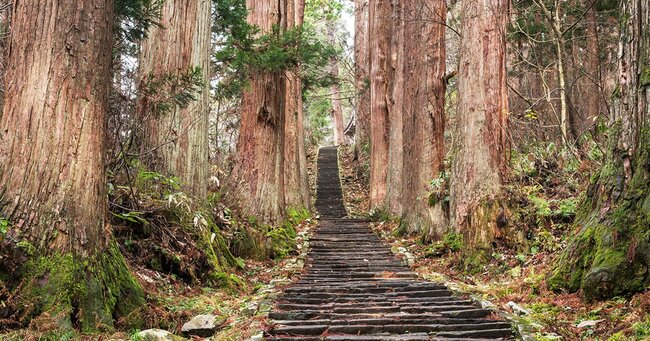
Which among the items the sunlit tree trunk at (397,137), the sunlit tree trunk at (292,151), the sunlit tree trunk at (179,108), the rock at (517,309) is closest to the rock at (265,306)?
the rock at (517,309)

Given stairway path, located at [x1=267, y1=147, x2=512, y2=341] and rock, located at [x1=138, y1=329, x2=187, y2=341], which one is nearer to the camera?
rock, located at [x1=138, y1=329, x2=187, y2=341]

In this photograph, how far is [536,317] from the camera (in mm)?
5074

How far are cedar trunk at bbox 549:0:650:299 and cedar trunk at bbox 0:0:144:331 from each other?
13.7 feet

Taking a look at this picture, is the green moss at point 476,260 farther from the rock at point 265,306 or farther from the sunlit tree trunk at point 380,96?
the sunlit tree trunk at point 380,96

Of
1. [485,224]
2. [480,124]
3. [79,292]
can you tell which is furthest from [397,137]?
[79,292]

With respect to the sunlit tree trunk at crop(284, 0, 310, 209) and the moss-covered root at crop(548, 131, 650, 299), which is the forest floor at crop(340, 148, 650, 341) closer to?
the moss-covered root at crop(548, 131, 650, 299)

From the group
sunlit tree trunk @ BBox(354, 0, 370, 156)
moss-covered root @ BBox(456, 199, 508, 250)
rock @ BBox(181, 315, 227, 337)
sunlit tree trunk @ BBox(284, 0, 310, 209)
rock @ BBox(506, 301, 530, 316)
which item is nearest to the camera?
rock @ BBox(181, 315, 227, 337)

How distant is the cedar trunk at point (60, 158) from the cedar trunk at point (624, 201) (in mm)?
4168

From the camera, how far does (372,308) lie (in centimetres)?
581

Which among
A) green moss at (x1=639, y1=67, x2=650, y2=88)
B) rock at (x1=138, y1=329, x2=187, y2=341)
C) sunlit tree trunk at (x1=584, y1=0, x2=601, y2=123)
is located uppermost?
sunlit tree trunk at (x1=584, y1=0, x2=601, y2=123)

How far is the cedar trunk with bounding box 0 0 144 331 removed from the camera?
4.51 m

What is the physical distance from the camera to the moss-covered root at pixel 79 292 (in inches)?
170

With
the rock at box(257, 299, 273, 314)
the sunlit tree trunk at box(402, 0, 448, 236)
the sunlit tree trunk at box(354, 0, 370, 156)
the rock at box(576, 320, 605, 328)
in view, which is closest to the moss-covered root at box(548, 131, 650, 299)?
the rock at box(576, 320, 605, 328)

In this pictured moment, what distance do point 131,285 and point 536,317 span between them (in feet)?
11.9
